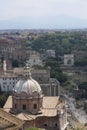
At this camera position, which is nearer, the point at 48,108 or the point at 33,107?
the point at 33,107

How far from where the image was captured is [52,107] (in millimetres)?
32875

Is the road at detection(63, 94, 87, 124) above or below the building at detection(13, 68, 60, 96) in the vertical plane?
below

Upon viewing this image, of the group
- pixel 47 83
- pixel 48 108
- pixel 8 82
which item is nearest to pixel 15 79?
pixel 8 82

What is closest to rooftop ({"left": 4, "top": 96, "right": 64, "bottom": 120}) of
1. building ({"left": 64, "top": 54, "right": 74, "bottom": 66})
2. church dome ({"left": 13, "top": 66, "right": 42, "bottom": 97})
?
church dome ({"left": 13, "top": 66, "right": 42, "bottom": 97})

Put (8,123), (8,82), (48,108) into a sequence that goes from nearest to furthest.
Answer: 1. (8,123)
2. (48,108)
3. (8,82)

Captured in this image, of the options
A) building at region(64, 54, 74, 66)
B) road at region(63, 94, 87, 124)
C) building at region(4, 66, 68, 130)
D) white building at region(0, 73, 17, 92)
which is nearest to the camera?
building at region(4, 66, 68, 130)

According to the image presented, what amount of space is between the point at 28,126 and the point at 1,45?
69.1 m

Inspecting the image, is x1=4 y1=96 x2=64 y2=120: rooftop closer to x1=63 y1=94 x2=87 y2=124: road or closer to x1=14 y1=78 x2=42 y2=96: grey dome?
x1=14 y1=78 x2=42 y2=96: grey dome

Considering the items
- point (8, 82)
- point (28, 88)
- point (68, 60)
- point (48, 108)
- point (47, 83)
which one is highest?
point (28, 88)

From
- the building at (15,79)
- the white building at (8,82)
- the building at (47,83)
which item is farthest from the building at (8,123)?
the white building at (8,82)

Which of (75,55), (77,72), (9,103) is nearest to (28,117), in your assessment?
(9,103)

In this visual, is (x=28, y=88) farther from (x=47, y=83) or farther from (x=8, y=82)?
(x=8, y=82)

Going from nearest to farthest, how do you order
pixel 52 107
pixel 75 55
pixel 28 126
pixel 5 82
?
1. pixel 28 126
2. pixel 52 107
3. pixel 5 82
4. pixel 75 55

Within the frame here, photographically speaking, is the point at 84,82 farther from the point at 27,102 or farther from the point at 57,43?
the point at 57,43
